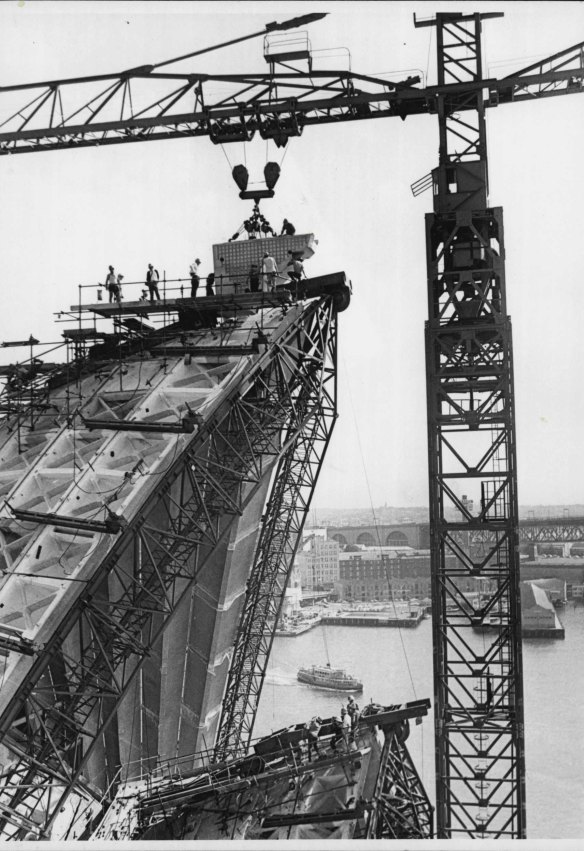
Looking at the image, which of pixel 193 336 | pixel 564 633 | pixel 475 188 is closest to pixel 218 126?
pixel 193 336

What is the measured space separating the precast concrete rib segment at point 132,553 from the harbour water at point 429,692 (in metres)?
30.2

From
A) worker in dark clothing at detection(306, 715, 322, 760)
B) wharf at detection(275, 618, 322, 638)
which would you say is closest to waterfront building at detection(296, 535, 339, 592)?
wharf at detection(275, 618, 322, 638)

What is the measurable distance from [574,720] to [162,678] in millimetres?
50025

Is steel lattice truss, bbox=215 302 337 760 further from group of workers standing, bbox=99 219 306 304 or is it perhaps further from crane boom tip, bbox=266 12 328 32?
crane boom tip, bbox=266 12 328 32

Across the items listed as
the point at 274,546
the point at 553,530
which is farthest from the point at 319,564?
the point at 274,546

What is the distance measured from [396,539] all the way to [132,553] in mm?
53259

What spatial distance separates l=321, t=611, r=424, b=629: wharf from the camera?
8906cm

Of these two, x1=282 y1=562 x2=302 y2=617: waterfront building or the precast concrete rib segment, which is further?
x1=282 y1=562 x2=302 y2=617: waterfront building

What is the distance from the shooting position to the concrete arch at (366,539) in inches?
3377

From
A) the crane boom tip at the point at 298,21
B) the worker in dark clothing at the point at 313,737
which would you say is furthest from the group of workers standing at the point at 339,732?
the crane boom tip at the point at 298,21

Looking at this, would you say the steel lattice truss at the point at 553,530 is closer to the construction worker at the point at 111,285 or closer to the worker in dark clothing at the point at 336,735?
the construction worker at the point at 111,285

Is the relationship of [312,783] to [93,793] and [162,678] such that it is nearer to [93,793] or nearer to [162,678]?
[93,793]

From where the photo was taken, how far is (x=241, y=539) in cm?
3600

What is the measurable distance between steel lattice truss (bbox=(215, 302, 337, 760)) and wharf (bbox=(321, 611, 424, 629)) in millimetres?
49471
